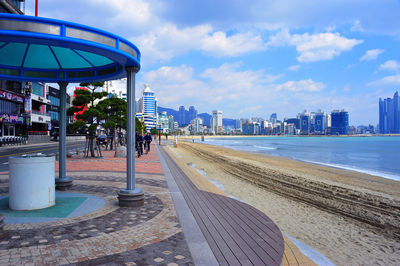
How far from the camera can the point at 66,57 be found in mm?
6383

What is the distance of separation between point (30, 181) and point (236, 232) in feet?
13.2

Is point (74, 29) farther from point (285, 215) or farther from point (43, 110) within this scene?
point (43, 110)

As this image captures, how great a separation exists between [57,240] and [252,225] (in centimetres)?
312

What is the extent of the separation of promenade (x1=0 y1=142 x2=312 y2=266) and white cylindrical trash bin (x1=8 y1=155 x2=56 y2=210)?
0.21 m

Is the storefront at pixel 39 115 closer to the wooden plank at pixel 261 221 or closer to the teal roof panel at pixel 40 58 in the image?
the teal roof panel at pixel 40 58

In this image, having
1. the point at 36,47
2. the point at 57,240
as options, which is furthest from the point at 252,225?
the point at 36,47

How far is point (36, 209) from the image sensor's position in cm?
518

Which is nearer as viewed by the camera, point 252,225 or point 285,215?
point 252,225

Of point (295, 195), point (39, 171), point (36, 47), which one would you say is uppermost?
point (36, 47)

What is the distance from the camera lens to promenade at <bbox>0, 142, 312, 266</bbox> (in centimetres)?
326

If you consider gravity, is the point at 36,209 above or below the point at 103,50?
below

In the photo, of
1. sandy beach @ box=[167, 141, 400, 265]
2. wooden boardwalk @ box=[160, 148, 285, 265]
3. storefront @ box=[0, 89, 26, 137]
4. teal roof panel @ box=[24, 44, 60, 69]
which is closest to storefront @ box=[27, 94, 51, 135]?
storefront @ box=[0, 89, 26, 137]

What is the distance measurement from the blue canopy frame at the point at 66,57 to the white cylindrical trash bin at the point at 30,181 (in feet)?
4.91

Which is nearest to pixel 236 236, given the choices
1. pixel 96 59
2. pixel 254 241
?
pixel 254 241
